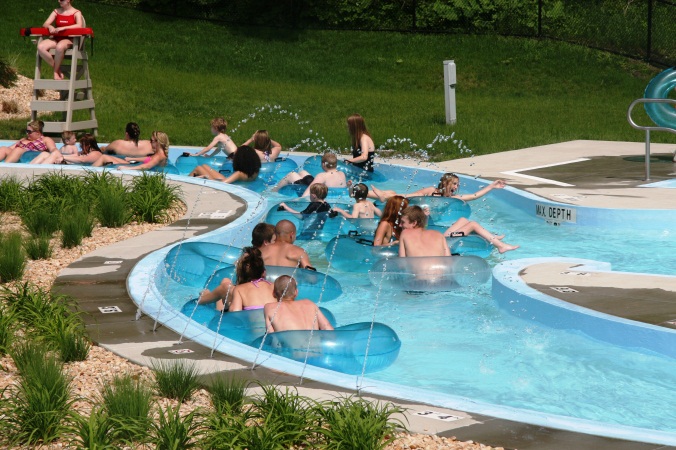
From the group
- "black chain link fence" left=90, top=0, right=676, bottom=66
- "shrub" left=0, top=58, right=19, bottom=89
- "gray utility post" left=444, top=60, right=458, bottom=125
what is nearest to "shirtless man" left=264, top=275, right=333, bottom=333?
"gray utility post" left=444, top=60, right=458, bottom=125

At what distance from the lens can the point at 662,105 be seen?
57.6 ft

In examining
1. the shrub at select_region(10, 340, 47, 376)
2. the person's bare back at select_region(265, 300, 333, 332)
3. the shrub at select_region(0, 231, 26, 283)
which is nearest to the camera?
the shrub at select_region(10, 340, 47, 376)

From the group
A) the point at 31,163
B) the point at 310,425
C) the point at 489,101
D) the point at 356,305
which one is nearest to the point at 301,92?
the point at 489,101

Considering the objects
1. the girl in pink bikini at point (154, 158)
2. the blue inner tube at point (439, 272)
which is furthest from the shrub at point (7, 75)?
the blue inner tube at point (439, 272)

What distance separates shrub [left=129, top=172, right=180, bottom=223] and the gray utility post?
9251mm

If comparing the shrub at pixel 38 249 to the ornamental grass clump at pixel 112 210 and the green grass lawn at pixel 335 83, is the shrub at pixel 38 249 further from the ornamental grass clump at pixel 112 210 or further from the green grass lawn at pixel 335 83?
the green grass lawn at pixel 335 83

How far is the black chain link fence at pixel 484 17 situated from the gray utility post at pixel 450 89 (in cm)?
966

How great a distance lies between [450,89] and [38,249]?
41.2 ft

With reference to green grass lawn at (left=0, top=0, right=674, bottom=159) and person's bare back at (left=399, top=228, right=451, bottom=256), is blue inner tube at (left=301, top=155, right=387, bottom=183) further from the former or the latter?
person's bare back at (left=399, top=228, right=451, bottom=256)

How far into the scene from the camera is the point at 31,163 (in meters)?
16.7

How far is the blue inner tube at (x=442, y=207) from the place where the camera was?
1345 cm

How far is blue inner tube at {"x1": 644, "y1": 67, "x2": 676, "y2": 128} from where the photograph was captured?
17.5 meters

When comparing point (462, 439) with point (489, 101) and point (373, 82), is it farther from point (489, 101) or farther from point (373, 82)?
point (373, 82)

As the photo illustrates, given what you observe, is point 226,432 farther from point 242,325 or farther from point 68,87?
→ point 68,87
